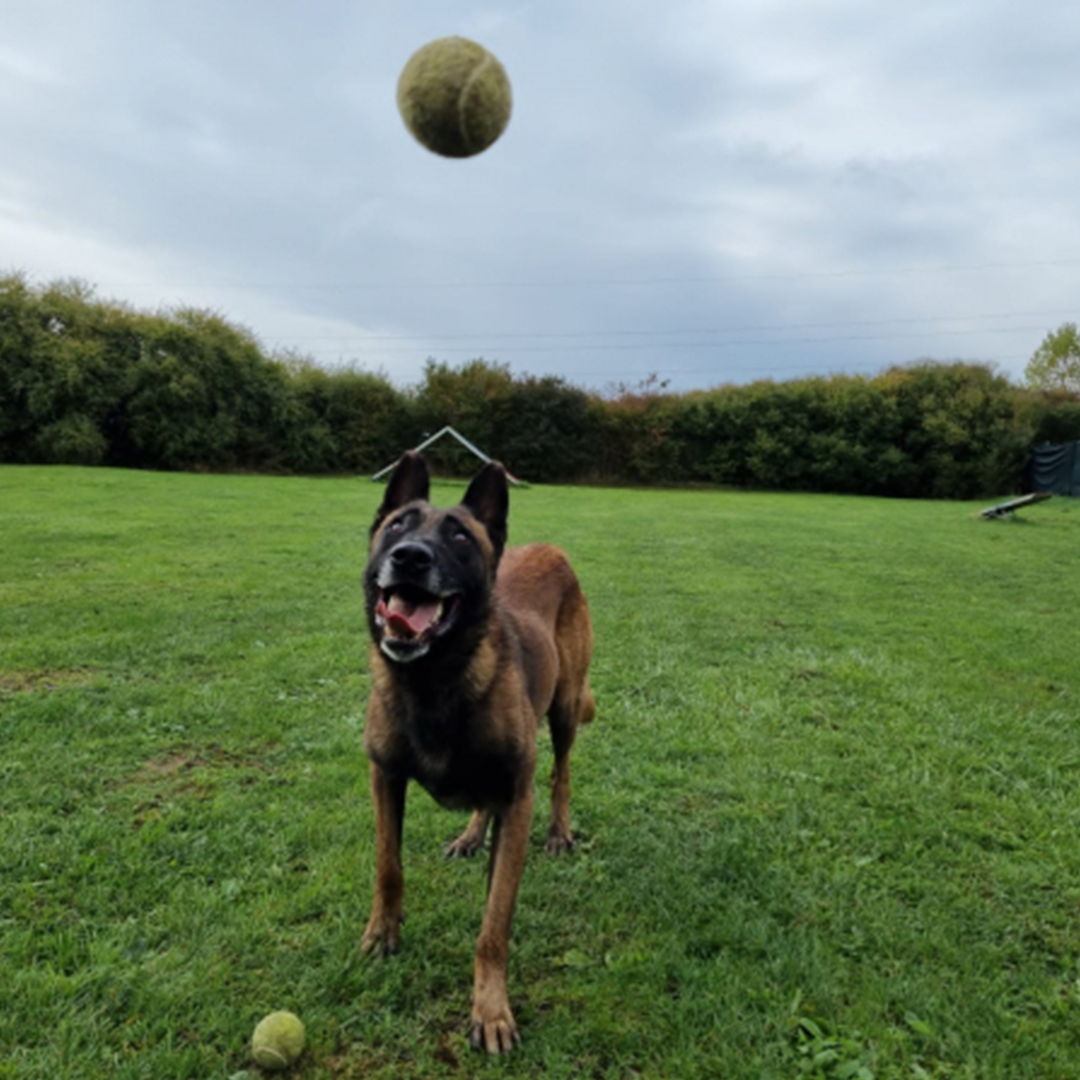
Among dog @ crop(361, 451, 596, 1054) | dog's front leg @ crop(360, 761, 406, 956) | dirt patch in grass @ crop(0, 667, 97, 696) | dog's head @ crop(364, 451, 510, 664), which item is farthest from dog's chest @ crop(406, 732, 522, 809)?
dirt patch in grass @ crop(0, 667, 97, 696)

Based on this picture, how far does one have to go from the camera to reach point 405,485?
3082 millimetres

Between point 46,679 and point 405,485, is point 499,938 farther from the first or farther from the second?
point 46,679

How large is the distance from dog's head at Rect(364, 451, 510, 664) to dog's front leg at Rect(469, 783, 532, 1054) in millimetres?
622

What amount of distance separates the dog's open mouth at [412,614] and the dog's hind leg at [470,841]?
1.14 metres

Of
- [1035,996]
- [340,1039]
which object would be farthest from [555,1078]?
[1035,996]

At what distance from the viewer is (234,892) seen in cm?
292

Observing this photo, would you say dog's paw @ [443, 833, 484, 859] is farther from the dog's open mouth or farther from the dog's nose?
the dog's nose

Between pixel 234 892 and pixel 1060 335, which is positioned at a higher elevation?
pixel 1060 335

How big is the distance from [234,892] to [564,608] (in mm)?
1920

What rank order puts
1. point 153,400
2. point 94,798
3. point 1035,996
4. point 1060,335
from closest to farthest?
point 1035,996 < point 94,798 < point 153,400 < point 1060,335

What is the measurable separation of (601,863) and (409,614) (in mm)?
1522

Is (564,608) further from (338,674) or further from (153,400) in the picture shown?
(153,400)

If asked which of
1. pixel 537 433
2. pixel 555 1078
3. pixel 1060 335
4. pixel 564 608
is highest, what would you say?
pixel 1060 335

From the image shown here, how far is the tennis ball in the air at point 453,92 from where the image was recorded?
2.77m
